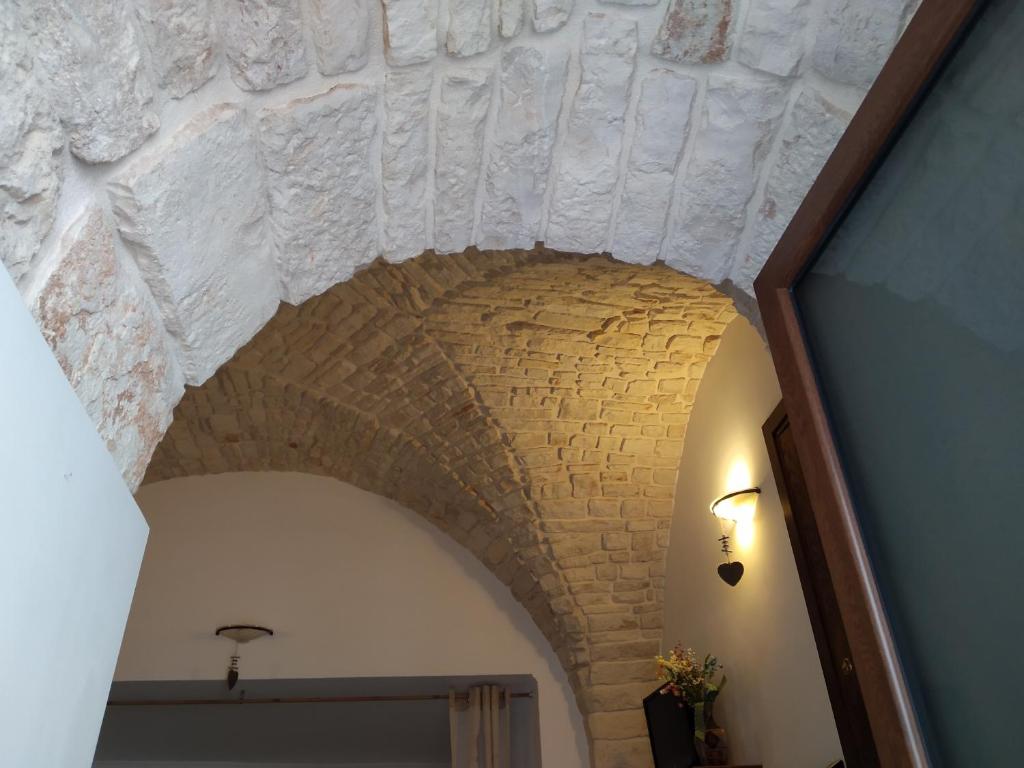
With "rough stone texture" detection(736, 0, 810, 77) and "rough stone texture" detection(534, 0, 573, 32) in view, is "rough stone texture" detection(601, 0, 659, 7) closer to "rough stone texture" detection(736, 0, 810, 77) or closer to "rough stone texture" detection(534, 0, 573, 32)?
"rough stone texture" detection(534, 0, 573, 32)

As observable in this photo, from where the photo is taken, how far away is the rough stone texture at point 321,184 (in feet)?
4.79

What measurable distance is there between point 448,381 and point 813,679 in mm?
2177

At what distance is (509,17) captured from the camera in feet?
5.13

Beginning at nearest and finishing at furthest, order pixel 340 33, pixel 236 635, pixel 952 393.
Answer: pixel 952 393
pixel 340 33
pixel 236 635

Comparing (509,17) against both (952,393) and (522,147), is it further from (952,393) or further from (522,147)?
(952,393)

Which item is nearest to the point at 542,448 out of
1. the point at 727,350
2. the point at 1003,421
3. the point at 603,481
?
the point at 603,481

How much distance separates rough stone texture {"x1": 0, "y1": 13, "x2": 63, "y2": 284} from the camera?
0.95 m

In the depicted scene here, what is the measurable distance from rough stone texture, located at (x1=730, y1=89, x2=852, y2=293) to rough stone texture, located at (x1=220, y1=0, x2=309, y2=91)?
2.98ft

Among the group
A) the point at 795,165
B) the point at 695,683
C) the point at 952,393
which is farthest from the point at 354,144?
the point at 695,683

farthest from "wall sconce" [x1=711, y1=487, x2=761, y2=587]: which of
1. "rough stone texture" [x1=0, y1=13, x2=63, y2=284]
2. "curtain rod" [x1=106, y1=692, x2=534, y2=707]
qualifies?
"rough stone texture" [x1=0, y1=13, x2=63, y2=284]

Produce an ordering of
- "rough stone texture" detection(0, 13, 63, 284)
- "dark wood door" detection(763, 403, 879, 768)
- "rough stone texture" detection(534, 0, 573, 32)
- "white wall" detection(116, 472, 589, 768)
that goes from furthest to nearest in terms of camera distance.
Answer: "white wall" detection(116, 472, 589, 768) → "dark wood door" detection(763, 403, 879, 768) → "rough stone texture" detection(534, 0, 573, 32) → "rough stone texture" detection(0, 13, 63, 284)

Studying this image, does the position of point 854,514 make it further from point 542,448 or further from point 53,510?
point 542,448

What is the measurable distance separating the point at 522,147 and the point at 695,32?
37 cm

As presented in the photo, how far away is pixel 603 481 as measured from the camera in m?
4.89
